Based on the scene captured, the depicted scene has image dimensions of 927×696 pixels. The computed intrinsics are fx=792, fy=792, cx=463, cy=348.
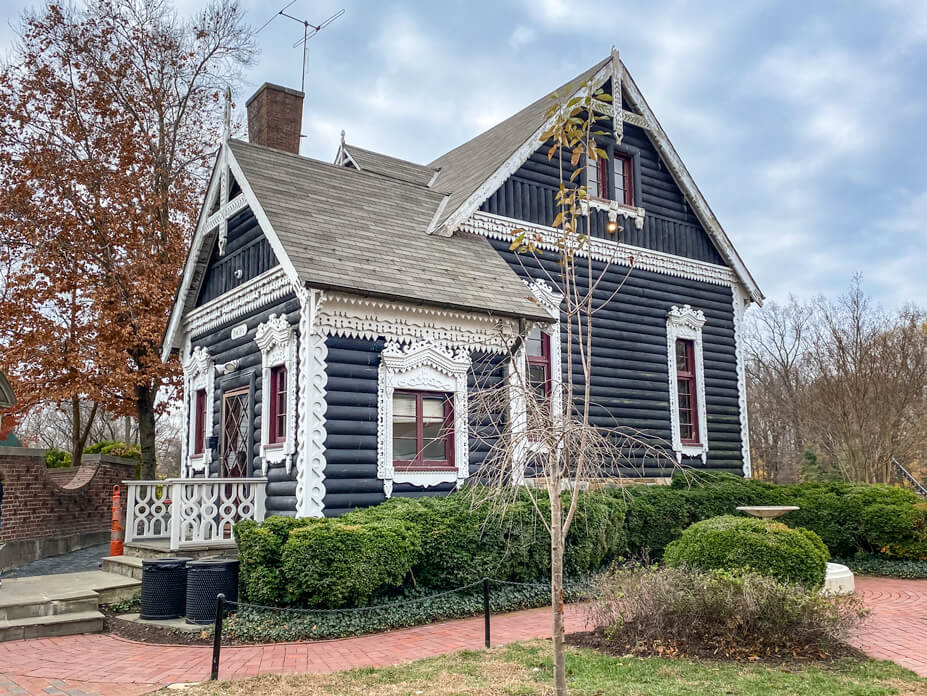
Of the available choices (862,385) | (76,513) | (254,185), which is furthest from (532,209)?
(862,385)

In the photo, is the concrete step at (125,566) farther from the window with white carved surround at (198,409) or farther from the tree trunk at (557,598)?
the tree trunk at (557,598)

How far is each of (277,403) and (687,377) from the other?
9.89 metres

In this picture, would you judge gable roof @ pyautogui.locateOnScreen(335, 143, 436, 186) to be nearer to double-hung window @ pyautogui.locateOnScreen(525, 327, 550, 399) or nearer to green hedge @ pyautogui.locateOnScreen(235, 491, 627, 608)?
double-hung window @ pyautogui.locateOnScreen(525, 327, 550, 399)

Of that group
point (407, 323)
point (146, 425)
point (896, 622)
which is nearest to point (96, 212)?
point (146, 425)

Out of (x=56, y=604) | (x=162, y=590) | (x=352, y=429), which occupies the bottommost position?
(x=56, y=604)

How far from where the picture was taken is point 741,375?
19.6 meters

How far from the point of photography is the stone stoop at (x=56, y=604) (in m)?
10.0

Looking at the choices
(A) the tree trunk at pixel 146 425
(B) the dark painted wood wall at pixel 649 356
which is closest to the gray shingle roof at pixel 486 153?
(B) the dark painted wood wall at pixel 649 356

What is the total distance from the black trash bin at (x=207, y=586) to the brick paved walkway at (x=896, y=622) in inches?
294

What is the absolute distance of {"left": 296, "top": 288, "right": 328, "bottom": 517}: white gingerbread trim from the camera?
38.9 feet

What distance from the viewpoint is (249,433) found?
1398 cm

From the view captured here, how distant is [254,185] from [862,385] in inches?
790

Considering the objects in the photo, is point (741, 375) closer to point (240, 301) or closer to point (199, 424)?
point (240, 301)

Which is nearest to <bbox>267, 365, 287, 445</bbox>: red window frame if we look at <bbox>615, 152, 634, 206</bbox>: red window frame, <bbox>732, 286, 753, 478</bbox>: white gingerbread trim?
<bbox>615, 152, 634, 206</bbox>: red window frame
